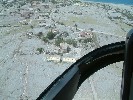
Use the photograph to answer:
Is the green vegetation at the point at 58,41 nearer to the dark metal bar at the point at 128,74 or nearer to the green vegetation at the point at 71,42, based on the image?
the green vegetation at the point at 71,42

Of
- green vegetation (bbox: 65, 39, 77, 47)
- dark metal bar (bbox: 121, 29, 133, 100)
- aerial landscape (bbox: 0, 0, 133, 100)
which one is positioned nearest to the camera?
dark metal bar (bbox: 121, 29, 133, 100)

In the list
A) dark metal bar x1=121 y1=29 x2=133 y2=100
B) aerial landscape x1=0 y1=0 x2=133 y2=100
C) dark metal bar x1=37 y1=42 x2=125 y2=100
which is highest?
dark metal bar x1=121 y1=29 x2=133 y2=100

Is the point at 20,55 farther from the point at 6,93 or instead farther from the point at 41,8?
the point at 41,8

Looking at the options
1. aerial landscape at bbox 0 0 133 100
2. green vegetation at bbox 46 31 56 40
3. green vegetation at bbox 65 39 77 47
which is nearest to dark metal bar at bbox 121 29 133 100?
aerial landscape at bbox 0 0 133 100

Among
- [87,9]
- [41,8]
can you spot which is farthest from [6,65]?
[87,9]

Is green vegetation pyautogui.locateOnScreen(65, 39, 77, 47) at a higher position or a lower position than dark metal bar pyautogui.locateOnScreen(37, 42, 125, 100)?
lower

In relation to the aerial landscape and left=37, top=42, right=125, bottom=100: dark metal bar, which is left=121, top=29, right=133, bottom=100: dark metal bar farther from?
the aerial landscape

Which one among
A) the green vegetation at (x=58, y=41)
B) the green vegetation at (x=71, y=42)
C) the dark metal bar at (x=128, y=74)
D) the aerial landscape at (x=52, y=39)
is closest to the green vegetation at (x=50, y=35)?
the aerial landscape at (x=52, y=39)

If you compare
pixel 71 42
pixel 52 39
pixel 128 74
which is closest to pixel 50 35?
pixel 52 39
